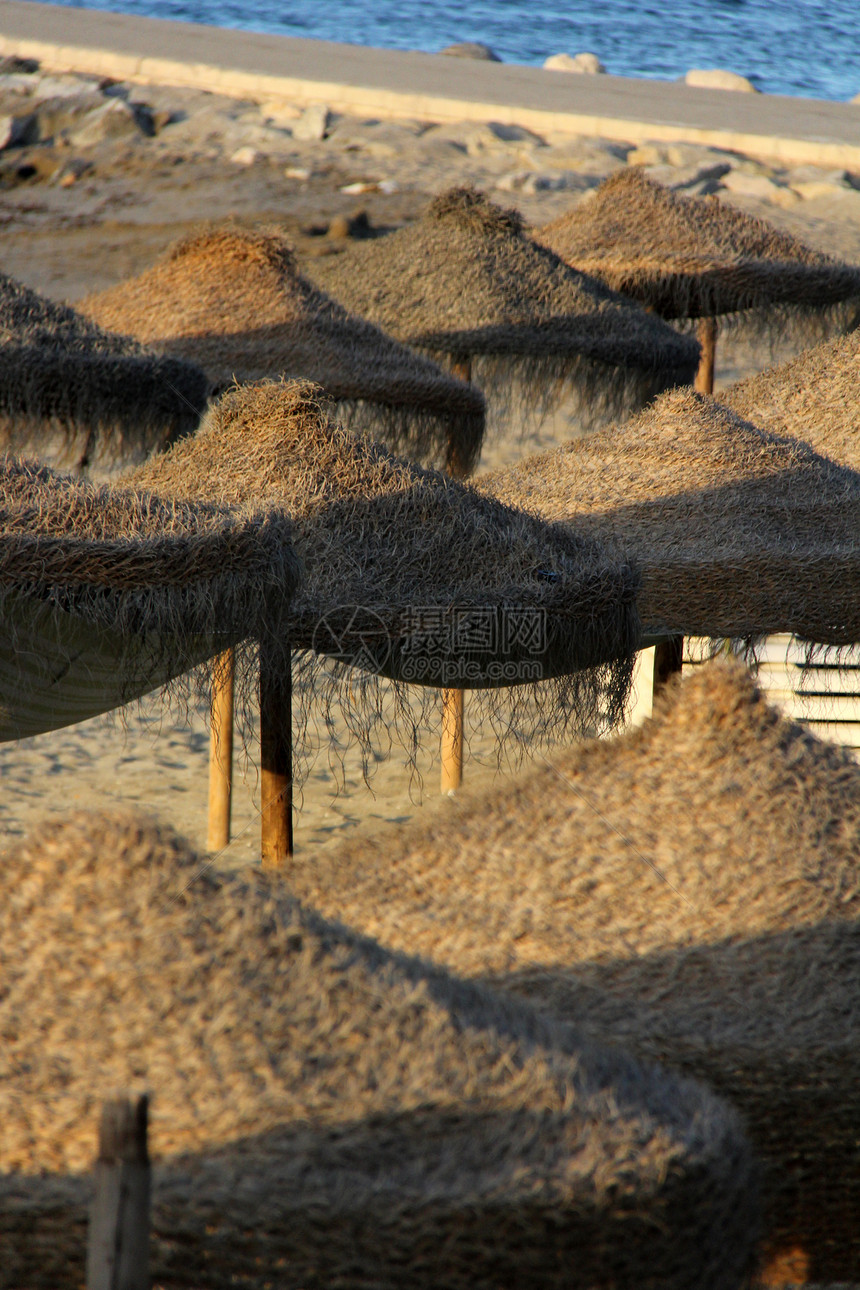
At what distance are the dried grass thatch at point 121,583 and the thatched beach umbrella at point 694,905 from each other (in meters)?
0.47

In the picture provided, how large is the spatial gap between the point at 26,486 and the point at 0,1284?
4.30ft

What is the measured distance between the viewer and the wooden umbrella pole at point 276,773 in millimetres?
2881

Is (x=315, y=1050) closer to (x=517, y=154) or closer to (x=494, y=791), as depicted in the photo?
(x=494, y=791)

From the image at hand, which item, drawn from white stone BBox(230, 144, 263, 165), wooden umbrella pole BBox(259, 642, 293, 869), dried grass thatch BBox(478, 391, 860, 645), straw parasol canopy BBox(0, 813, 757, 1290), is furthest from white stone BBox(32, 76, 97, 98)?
straw parasol canopy BBox(0, 813, 757, 1290)

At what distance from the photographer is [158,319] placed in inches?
182

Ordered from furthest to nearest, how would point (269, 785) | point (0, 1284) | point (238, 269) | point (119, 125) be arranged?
point (119, 125) < point (238, 269) < point (269, 785) < point (0, 1284)

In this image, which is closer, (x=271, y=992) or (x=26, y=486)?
(x=271, y=992)

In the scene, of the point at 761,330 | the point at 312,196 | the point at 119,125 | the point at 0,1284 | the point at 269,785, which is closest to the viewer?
the point at 0,1284

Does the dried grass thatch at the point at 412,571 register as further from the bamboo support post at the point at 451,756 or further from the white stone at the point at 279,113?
the white stone at the point at 279,113

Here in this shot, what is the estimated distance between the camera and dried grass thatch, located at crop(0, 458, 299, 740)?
195cm

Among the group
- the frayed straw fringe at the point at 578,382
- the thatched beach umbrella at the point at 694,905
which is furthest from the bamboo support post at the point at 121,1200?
the frayed straw fringe at the point at 578,382

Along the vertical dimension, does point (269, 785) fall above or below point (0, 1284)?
below

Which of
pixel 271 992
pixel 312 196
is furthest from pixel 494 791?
pixel 312 196

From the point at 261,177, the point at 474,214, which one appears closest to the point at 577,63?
the point at 261,177
